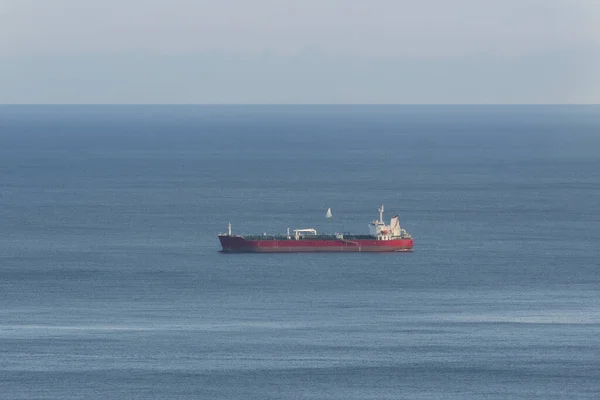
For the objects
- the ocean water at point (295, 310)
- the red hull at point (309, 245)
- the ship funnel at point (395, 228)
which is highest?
the ship funnel at point (395, 228)

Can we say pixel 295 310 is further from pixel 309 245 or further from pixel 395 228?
pixel 395 228

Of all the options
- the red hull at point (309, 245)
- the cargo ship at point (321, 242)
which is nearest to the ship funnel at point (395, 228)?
the cargo ship at point (321, 242)

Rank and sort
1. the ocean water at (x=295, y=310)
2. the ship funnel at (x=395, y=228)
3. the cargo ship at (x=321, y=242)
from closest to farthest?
the ocean water at (x=295, y=310), the cargo ship at (x=321, y=242), the ship funnel at (x=395, y=228)

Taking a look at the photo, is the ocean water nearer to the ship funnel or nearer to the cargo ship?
the cargo ship

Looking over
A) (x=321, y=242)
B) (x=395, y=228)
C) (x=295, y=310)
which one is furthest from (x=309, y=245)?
(x=295, y=310)

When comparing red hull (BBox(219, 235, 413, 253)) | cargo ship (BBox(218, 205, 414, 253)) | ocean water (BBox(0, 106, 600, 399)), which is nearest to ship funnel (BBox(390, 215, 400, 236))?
cargo ship (BBox(218, 205, 414, 253))

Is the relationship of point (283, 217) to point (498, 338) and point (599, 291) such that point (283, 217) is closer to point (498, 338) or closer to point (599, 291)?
point (599, 291)

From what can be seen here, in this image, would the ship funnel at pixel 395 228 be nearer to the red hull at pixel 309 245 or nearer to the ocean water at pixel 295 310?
the red hull at pixel 309 245
